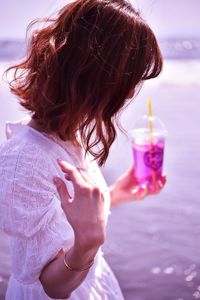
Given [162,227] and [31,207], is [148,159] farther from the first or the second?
[162,227]

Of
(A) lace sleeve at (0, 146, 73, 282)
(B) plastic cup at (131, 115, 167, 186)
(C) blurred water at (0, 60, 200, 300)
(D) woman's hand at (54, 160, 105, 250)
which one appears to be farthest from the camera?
(C) blurred water at (0, 60, 200, 300)

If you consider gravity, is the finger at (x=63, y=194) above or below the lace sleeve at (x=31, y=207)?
above

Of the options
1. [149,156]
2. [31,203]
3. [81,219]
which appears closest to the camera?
[81,219]

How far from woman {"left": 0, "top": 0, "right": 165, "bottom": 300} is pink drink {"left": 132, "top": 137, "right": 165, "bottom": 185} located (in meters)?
0.27

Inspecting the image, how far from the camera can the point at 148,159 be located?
3.92 ft

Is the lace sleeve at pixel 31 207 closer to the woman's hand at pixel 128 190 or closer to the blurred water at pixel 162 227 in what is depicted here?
the woman's hand at pixel 128 190

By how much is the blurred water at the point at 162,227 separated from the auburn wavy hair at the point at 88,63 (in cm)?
120

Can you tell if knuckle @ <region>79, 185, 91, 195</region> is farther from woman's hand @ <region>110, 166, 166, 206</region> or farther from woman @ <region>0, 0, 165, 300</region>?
woman's hand @ <region>110, 166, 166, 206</region>

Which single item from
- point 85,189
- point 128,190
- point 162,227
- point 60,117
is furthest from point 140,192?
point 162,227

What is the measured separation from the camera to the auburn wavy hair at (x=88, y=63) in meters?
0.85

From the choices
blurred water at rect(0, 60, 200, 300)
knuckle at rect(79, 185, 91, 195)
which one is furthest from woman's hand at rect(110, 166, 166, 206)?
blurred water at rect(0, 60, 200, 300)

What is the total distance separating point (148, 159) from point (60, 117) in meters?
0.39

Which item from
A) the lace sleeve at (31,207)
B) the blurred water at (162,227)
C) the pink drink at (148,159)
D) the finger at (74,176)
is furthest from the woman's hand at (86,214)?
the blurred water at (162,227)

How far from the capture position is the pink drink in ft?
3.92
